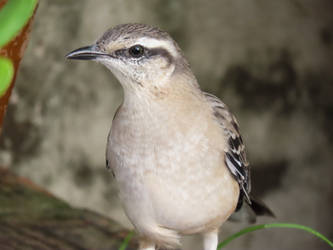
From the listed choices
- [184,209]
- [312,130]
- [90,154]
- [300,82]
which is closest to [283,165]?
[312,130]

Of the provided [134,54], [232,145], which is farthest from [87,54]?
[232,145]

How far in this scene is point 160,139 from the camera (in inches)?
110

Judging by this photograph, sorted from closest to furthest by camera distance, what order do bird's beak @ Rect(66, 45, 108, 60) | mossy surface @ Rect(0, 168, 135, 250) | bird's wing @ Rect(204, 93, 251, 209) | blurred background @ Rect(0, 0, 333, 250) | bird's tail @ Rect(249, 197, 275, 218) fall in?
1. bird's beak @ Rect(66, 45, 108, 60)
2. bird's wing @ Rect(204, 93, 251, 209)
3. bird's tail @ Rect(249, 197, 275, 218)
4. mossy surface @ Rect(0, 168, 135, 250)
5. blurred background @ Rect(0, 0, 333, 250)

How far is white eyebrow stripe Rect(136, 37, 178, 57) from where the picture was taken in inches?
108

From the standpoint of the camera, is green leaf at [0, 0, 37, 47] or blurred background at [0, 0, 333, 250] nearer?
green leaf at [0, 0, 37, 47]

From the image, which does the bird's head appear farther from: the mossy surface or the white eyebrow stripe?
the mossy surface

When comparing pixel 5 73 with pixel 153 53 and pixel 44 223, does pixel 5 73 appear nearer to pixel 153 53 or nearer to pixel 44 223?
pixel 153 53

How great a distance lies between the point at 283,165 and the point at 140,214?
3362 mm

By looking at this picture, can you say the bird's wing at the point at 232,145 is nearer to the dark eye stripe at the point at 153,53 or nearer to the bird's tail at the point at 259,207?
the bird's tail at the point at 259,207

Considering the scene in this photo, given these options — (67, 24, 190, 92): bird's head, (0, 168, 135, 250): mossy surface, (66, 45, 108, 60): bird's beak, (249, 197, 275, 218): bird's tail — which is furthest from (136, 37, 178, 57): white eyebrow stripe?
(0, 168, 135, 250): mossy surface

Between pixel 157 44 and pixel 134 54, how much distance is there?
0.13 m

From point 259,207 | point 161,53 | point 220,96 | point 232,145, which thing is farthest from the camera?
point 220,96

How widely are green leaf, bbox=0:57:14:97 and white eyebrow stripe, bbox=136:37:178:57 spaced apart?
0.69 metres

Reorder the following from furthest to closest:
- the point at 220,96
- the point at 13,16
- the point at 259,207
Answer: the point at 220,96, the point at 259,207, the point at 13,16
